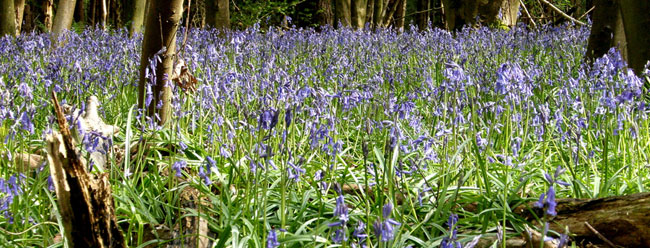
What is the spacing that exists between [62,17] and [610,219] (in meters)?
8.42

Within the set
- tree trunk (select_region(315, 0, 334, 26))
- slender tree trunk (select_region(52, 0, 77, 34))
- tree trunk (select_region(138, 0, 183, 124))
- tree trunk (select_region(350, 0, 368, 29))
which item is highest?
tree trunk (select_region(315, 0, 334, 26))

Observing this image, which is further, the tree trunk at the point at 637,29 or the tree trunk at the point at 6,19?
the tree trunk at the point at 6,19

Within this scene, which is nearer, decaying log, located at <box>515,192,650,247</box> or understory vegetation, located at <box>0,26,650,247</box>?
decaying log, located at <box>515,192,650,247</box>

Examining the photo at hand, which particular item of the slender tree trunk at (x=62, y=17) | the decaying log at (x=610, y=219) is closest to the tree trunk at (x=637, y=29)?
the decaying log at (x=610, y=219)

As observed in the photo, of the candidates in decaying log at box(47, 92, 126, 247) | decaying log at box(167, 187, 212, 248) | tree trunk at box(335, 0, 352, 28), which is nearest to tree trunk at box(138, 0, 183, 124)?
decaying log at box(167, 187, 212, 248)

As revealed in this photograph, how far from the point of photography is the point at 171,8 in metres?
3.94

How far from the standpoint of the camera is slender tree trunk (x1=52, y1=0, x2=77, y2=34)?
8781mm

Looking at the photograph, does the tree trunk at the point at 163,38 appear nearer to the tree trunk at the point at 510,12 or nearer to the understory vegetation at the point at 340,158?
the understory vegetation at the point at 340,158

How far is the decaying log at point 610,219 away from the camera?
83.5 inches

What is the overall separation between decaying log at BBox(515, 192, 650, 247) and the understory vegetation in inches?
3.6

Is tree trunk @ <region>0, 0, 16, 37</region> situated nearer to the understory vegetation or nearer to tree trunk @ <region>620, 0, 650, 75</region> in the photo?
the understory vegetation

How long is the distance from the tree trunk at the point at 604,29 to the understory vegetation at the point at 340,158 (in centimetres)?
39

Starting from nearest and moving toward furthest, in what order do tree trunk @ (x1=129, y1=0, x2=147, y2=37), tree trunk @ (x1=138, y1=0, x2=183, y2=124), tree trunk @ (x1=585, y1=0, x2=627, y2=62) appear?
tree trunk @ (x1=138, y1=0, x2=183, y2=124)
tree trunk @ (x1=585, y1=0, x2=627, y2=62)
tree trunk @ (x1=129, y1=0, x2=147, y2=37)

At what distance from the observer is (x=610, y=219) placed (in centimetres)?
217
